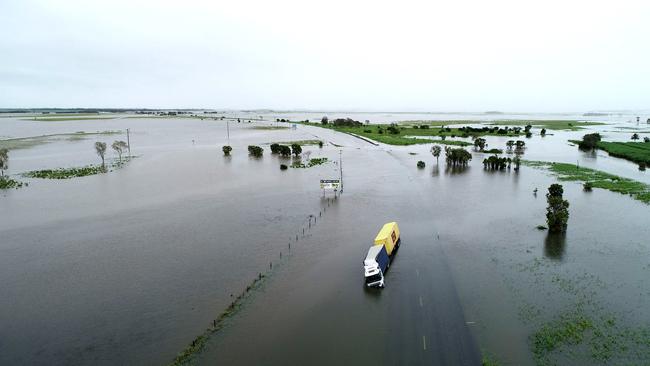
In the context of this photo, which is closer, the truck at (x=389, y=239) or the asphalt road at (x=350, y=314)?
the asphalt road at (x=350, y=314)

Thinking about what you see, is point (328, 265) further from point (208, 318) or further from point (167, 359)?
point (167, 359)

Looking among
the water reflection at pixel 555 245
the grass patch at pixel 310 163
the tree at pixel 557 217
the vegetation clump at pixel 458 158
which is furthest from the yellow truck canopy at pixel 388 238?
the vegetation clump at pixel 458 158

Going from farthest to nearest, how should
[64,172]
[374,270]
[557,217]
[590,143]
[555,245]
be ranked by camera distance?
[590,143]
[64,172]
[557,217]
[555,245]
[374,270]

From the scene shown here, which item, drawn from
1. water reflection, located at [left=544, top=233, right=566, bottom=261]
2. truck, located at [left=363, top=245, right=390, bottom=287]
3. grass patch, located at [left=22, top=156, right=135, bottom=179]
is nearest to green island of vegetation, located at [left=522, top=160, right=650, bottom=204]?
water reflection, located at [left=544, top=233, right=566, bottom=261]

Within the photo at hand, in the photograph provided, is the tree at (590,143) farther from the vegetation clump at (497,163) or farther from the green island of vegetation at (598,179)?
the vegetation clump at (497,163)

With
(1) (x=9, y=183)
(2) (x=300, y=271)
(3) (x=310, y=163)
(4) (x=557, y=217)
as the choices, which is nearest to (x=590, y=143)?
(3) (x=310, y=163)

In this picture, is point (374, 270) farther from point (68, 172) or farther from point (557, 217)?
point (68, 172)
